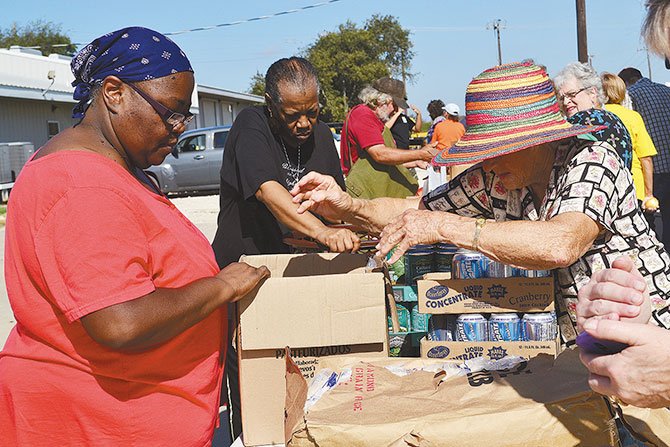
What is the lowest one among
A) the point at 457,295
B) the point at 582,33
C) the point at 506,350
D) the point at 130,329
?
the point at 506,350

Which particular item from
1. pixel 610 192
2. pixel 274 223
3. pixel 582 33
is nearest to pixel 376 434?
pixel 610 192

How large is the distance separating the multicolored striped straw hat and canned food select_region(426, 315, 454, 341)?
679 millimetres

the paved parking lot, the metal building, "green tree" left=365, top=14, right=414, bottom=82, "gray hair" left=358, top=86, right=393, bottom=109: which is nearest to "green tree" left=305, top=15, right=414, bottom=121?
"green tree" left=365, top=14, right=414, bottom=82

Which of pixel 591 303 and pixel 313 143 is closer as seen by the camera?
pixel 591 303

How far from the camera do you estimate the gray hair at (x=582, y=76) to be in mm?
5172

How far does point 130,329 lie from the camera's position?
1.78 m

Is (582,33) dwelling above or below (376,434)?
above

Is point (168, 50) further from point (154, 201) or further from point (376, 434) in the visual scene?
point (376, 434)

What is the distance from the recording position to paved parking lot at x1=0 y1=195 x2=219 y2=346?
726 cm

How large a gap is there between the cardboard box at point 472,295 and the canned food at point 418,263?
63 centimetres

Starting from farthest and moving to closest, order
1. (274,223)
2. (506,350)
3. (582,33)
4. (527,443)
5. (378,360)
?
1. (582,33)
2. (274,223)
3. (506,350)
4. (378,360)
5. (527,443)

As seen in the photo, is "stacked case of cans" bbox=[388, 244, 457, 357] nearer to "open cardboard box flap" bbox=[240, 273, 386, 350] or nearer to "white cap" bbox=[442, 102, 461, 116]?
"open cardboard box flap" bbox=[240, 273, 386, 350]

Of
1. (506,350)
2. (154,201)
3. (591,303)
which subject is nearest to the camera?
(591,303)

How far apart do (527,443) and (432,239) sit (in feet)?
2.47
